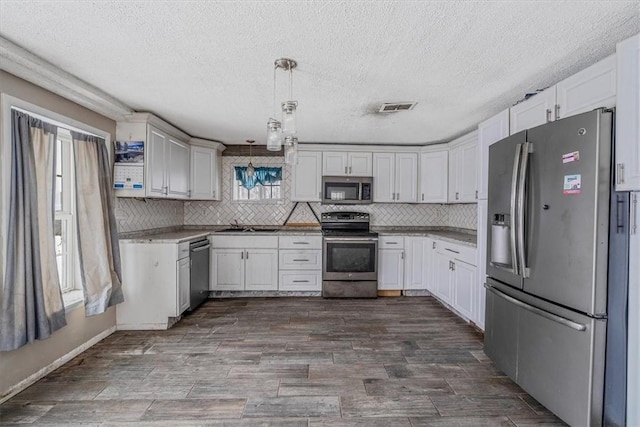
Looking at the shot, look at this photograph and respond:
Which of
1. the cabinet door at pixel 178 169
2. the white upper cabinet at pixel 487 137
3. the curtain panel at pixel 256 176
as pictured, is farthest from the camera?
the curtain panel at pixel 256 176

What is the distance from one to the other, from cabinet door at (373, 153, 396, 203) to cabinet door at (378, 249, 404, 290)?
2.71ft

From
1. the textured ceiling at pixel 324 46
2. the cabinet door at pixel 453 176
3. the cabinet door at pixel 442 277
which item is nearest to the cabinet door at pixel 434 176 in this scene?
the cabinet door at pixel 453 176

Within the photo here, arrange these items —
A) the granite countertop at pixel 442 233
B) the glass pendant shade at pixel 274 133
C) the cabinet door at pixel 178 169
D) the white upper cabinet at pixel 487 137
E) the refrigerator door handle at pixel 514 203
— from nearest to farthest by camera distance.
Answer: the refrigerator door handle at pixel 514 203, the glass pendant shade at pixel 274 133, the white upper cabinet at pixel 487 137, the granite countertop at pixel 442 233, the cabinet door at pixel 178 169

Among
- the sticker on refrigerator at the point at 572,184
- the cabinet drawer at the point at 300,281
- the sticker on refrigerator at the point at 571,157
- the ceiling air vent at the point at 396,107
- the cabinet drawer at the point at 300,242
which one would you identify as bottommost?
the cabinet drawer at the point at 300,281

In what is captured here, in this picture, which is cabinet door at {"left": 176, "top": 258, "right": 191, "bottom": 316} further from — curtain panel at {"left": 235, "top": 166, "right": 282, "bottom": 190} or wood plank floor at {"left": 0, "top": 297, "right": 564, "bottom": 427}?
curtain panel at {"left": 235, "top": 166, "right": 282, "bottom": 190}

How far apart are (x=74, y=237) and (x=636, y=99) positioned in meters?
3.95

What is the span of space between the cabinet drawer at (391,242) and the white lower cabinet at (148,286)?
2.58m

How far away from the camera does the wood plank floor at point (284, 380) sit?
1.79 metres

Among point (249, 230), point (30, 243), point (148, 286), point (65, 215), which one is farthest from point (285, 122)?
point (249, 230)

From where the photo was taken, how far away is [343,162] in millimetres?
4426

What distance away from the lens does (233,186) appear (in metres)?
4.69

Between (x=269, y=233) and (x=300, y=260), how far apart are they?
567 millimetres

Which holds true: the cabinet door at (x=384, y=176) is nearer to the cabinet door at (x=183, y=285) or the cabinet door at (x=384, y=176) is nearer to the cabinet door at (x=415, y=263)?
the cabinet door at (x=415, y=263)

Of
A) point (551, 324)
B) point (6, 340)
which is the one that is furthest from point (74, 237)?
point (551, 324)
